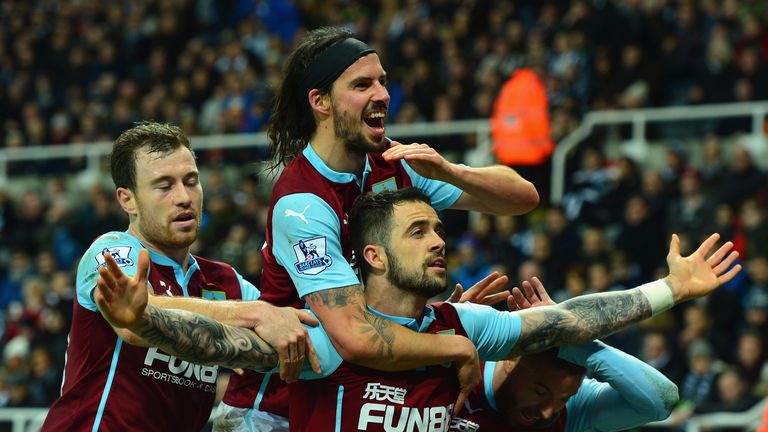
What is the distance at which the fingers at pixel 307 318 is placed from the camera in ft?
17.1

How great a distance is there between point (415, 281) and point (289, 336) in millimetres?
559

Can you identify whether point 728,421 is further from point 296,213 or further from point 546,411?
point 296,213

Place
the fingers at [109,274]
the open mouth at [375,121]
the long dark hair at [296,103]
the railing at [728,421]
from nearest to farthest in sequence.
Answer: the fingers at [109,274]
the open mouth at [375,121]
the long dark hair at [296,103]
the railing at [728,421]

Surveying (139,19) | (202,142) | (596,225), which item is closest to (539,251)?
(596,225)

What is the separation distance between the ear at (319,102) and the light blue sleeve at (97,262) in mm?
963

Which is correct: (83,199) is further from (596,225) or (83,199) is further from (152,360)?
(152,360)

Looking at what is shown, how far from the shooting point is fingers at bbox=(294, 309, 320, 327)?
522 cm

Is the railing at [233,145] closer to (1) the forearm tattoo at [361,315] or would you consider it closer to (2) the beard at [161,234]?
(2) the beard at [161,234]

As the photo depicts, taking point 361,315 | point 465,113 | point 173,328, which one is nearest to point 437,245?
point 361,315

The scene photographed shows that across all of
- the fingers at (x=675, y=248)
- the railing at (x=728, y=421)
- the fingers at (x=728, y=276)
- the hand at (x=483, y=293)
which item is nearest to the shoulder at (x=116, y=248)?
the hand at (x=483, y=293)

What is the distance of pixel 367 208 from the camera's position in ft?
17.8

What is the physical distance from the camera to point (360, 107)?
5504 mm

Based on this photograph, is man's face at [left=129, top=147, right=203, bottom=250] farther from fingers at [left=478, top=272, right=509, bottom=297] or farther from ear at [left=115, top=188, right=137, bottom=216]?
fingers at [left=478, top=272, right=509, bottom=297]

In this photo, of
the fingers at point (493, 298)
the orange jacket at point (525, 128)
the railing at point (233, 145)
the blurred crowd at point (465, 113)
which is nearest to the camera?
the fingers at point (493, 298)
